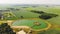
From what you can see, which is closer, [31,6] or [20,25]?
[20,25]

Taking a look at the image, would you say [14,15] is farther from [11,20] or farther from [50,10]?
[50,10]

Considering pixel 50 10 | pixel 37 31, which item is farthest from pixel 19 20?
pixel 50 10

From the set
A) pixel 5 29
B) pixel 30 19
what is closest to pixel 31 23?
pixel 30 19

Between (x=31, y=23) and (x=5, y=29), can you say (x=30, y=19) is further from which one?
(x=5, y=29)

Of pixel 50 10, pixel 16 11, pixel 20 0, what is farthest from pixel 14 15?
pixel 50 10

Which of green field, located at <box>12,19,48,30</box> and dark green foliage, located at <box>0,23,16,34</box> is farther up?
green field, located at <box>12,19,48,30</box>

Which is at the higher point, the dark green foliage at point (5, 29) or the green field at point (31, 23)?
the green field at point (31, 23)

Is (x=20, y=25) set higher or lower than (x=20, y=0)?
lower
